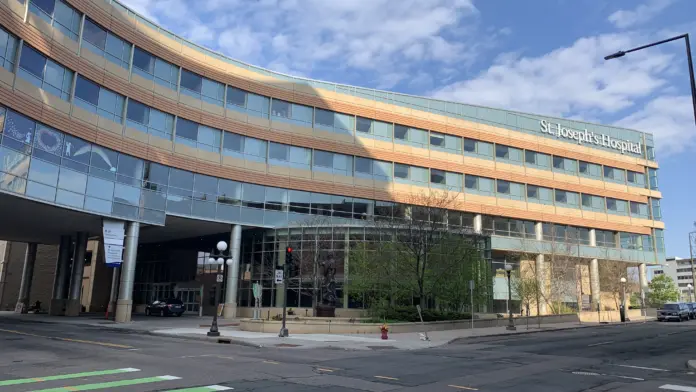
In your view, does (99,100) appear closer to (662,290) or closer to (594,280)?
(594,280)

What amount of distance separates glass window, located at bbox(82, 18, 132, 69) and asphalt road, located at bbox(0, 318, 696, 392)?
19.4m

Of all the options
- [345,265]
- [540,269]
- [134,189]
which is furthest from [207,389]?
[540,269]

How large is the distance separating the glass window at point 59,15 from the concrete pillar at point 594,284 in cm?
5142

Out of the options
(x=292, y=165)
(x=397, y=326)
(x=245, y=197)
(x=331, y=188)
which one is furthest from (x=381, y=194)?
(x=397, y=326)

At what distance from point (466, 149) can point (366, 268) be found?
22995mm

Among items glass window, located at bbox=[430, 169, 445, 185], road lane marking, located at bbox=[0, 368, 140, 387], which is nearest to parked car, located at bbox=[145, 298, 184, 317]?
glass window, located at bbox=[430, 169, 445, 185]

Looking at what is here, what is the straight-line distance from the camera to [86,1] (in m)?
31.2

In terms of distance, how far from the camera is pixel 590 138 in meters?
59.4

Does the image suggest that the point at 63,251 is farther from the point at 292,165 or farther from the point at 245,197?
the point at 292,165

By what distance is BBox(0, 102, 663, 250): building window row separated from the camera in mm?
26391

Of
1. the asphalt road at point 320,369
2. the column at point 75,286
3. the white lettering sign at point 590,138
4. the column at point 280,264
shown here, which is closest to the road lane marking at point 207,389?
the asphalt road at point 320,369

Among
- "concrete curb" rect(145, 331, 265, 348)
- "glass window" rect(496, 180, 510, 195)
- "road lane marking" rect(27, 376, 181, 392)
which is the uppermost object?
"glass window" rect(496, 180, 510, 195)

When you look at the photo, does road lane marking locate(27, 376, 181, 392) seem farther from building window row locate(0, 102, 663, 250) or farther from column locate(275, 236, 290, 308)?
column locate(275, 236, 290, 308)

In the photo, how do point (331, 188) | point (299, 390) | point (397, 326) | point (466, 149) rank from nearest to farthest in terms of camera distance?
point (299, 390)
point (397, 326)
point (331, 188)
point (466, 149)
